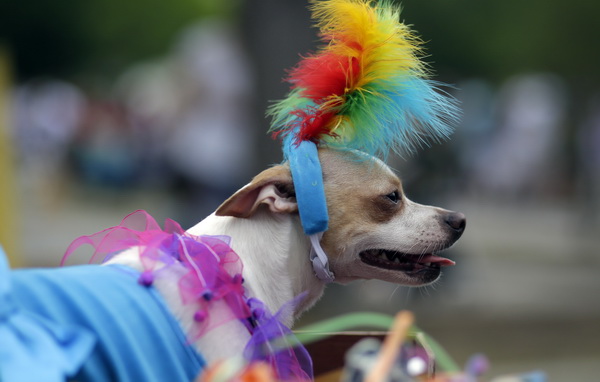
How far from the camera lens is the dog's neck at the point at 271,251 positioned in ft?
9.89

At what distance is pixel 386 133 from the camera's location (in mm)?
3100

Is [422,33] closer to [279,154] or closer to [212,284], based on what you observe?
[279,154]

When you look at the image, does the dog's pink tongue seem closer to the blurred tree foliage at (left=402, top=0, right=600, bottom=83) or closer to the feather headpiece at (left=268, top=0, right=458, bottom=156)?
the feather headpiece at (left=268, top=0, right=458, bottom=156)

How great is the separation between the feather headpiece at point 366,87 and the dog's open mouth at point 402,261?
0.40 m

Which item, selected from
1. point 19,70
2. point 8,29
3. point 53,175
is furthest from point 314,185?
point 19,70

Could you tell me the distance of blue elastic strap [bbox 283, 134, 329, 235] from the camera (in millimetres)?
2977

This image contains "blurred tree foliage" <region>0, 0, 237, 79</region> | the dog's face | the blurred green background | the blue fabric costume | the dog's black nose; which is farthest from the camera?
"blurred tree foliage" <region>0, 0, 237, 79</region>

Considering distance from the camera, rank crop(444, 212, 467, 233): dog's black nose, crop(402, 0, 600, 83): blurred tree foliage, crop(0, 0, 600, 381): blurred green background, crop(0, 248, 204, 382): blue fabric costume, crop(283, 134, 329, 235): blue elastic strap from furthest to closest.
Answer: crop(402, 0, 600, 83): blurred tree foliage, crop(0, 0, 600, 381): blurred green background, crop(444, 212, 467, 233): dog's black nose, crop(283, 134, 329, 235): blue elastic strap, crop(0, 248, 204, 382): blue fabric costume

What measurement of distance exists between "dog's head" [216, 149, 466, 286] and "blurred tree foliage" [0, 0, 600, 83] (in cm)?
1017

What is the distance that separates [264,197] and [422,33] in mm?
14034

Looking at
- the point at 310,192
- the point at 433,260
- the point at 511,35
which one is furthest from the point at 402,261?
the point at 511,35

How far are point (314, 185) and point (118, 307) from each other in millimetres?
808

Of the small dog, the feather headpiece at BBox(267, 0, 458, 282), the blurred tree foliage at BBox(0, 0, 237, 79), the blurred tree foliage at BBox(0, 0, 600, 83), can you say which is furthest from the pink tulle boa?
the blurred tree foliage at BBox(0, 0, 237, 79)

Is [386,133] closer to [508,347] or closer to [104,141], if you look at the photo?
[508,347]
